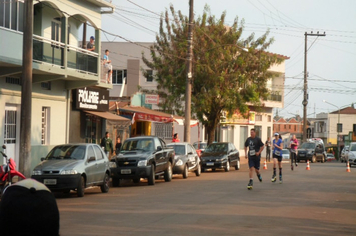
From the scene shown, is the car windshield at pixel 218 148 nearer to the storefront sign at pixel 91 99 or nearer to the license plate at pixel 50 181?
the storefront sign at pixel 91 99

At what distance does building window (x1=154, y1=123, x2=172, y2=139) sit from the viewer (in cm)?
4856

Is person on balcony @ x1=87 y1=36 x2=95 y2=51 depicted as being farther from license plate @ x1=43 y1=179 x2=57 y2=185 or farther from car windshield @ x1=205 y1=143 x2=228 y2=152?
license plate @ x1=43 y1=179 x2=57 y2=185

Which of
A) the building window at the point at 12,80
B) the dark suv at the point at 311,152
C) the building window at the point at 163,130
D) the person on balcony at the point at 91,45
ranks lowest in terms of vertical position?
the dark suv at the point at 311,152

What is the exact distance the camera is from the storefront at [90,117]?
2869 centimetres

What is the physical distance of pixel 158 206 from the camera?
48.5 ft

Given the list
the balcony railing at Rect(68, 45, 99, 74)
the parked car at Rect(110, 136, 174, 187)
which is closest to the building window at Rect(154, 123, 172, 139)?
the balcony railing at Rect(68, 45, 99, 74)

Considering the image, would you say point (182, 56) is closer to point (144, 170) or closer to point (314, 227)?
point (144, 170)

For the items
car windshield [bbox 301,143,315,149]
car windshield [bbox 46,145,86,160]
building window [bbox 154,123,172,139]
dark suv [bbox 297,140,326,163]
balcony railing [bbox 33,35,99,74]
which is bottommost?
dark suv [bbox 297,140,326,163]

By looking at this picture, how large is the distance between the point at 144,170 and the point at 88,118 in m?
9.52

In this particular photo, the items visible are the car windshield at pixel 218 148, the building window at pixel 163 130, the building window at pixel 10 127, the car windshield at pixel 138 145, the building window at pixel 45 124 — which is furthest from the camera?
the building window at pixel 163 130

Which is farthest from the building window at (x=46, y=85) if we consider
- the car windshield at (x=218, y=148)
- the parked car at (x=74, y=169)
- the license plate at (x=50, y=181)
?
the car windshield at (x=218, y=148)

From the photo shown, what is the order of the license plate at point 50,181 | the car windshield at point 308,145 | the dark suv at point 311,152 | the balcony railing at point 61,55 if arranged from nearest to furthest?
1. the license plate at point 50,181
2. the balcony railing at point 61,55
3. the dark suv at point 311,152
4. the car windshield at point 308,145

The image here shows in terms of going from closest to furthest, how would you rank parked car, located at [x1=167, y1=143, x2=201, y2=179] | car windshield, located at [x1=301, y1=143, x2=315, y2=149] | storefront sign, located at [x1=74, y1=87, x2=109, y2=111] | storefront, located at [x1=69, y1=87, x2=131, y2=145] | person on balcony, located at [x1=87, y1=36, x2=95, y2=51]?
parked car, located at [x1=167, y1=143, x2=201, y2=179], storefront sign, located at [x1=74, y1=87, x2=109, y2=111], storefront, located at [x1=69, y1=87, x2=131, y2=145], person on balcony, located at [x1=87, y1=36, x2=95, y2=51], car windshield, located at [x1=301, y1=143, x2=315, y2=149]

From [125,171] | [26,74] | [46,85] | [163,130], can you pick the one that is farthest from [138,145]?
[163,130]
